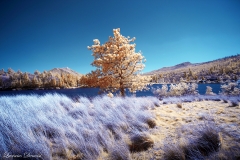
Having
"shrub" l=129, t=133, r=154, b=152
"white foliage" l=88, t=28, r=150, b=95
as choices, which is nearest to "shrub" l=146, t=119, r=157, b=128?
"shrub" l=129, t=133, r=154, b=152

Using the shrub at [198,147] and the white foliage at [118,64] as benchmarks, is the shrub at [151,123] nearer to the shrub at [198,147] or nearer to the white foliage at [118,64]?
the shrub at [198,147]

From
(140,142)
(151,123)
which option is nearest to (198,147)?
(140,142)

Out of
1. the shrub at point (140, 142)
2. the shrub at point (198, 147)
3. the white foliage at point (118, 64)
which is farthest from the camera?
the white foliage at point (118, 64)

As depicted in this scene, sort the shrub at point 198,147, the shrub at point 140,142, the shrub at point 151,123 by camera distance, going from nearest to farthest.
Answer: the shrub at point 198,147
the shrub at point 140,142
the shrub at point 151,123

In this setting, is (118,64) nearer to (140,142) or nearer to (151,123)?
(151,123)

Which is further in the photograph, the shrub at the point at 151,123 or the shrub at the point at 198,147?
the shrub at the point at 151,123

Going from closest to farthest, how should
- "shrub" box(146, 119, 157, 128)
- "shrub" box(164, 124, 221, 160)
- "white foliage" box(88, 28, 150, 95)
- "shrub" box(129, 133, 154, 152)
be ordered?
"shrub" box(164, 124, 221, 160), "shrub" box(129, 133, 154, 152), "shrub" box(146, 119, 157, 128), "white foliage" box(88, 28, 150, 95)

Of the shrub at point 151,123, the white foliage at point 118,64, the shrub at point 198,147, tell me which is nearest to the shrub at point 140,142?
the shrub at point 198,147

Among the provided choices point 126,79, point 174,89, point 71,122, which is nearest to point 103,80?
point 126,79

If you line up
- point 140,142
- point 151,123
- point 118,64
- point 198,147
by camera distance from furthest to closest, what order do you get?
point 118,64 < point 151,123 < point 140,142 < point 198,147

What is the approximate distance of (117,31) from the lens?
11688 mm

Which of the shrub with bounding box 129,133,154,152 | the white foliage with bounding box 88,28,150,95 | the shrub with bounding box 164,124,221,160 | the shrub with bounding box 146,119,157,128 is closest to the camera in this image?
the shrub with bounding box 164,124,221,160

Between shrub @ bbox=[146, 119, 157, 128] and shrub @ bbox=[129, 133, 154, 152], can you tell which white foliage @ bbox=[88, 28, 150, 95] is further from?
shrub @ bbox=[129, 133, 154, 152]

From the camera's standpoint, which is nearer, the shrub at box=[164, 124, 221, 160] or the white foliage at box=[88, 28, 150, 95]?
the shrub at box=[164, 124, 221, 160]
